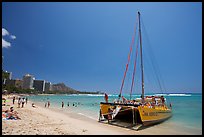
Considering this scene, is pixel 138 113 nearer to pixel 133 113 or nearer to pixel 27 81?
pixel 133 113

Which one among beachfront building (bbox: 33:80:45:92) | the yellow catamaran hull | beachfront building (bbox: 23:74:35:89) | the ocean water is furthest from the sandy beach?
beachfront building (bbox: 33:80:45:92)

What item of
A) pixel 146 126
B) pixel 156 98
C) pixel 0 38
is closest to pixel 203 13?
pixel 0 38

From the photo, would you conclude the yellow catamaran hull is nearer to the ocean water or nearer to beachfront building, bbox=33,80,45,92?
the ocean water

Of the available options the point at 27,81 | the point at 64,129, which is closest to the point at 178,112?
the point at 64,129

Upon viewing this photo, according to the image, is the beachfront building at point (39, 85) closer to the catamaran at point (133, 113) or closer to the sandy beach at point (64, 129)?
the catamaran at point (133, 113)

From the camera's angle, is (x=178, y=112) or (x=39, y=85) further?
(x=39, y=85)

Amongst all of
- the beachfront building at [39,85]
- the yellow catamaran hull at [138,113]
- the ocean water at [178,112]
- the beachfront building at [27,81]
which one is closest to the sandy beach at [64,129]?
the yellow catamaran hull at [138,113]

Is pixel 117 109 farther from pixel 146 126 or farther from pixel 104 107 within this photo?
pixel 146 126

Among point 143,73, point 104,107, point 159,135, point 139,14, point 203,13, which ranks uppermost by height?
point 139,14

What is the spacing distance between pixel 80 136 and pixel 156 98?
1312 centimetres

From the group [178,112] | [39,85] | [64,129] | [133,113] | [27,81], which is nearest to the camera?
[64,129]

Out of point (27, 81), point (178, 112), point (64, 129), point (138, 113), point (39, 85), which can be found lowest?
point (178, 112)

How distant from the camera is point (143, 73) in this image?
14.2m

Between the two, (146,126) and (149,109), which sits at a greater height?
(149,109)
